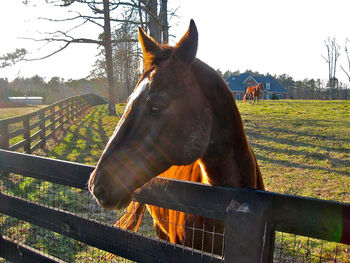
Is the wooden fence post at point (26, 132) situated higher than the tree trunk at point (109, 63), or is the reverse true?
the tree trunk at point (109, 63)

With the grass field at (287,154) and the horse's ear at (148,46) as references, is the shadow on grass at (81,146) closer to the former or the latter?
the grass field at (287,154)

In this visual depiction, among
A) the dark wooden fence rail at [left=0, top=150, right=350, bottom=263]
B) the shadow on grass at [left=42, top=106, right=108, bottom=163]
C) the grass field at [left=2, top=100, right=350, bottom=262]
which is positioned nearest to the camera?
the dark wooden fence rail at [left=0, top=150, right=350, bottom=263]

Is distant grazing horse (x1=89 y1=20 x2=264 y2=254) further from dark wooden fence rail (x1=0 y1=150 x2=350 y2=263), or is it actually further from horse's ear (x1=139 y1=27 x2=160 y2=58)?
dark wooden fence rail (x1=0 y1=150 x2=350 y2=263)

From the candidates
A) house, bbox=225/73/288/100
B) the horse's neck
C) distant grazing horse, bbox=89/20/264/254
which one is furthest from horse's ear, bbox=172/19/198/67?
house, bbox=225/73/288/100

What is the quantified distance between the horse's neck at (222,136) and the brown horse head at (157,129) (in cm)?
8

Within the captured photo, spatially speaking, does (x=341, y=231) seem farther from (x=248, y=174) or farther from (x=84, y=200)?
(x=84, y=200)

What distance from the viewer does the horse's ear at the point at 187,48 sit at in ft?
5.82

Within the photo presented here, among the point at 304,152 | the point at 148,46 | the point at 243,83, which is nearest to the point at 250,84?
the point at 243,83

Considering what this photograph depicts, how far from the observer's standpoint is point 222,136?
197cm

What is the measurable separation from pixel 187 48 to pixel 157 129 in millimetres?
567

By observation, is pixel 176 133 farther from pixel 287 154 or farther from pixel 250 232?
pixel 287 154

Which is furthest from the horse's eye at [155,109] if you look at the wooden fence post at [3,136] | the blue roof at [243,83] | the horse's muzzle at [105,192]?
the blue roof at [243,83]

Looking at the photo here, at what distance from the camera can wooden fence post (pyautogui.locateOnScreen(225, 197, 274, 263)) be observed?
1.36 m

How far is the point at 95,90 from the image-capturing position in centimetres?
5622
